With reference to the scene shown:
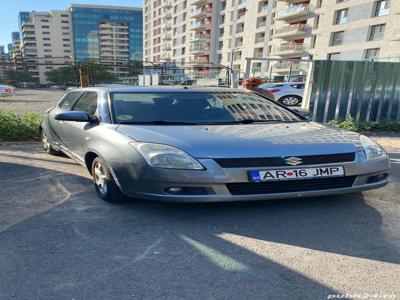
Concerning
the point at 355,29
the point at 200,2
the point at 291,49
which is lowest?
the point at 291,49

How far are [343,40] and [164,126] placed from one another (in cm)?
3885

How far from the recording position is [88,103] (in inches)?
169

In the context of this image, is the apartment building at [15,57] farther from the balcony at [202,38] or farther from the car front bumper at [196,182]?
the balcony at [202,38]

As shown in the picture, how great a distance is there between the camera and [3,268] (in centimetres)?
223

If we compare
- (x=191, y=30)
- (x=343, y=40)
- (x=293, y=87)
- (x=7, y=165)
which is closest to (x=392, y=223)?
(x=7, y=165)

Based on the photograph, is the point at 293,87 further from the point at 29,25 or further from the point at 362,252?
the point at 29,25

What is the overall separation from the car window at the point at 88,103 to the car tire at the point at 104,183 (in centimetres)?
76

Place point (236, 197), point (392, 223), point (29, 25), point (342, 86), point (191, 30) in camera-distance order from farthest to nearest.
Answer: point (29, 25) < point (191, 30) < point (342, 86) < point (392, 223) < point (236, 197)

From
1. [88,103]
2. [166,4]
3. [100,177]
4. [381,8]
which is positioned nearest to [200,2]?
[166,4]

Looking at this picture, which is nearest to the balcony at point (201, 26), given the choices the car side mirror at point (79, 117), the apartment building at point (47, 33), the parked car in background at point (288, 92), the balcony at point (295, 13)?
the balcony at point (295, 13)

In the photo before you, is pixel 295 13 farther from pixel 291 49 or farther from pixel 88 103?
pixel 88 103

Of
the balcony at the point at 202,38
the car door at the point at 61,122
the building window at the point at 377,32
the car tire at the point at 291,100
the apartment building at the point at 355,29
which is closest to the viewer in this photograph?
the car door at the point at 61,122

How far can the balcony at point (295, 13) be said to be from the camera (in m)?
39.9

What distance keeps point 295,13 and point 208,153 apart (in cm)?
4337
